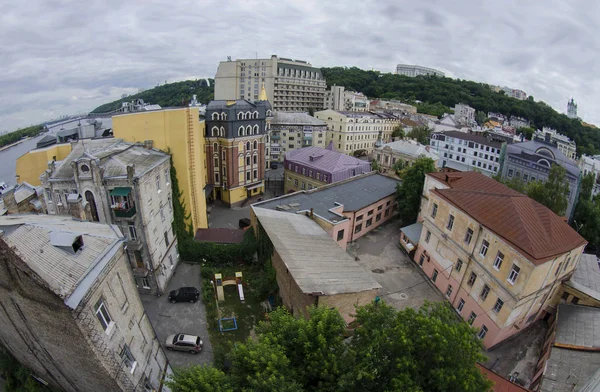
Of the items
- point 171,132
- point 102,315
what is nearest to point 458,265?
point 102,315

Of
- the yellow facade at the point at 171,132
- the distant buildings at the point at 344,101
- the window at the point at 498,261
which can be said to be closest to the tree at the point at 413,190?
the window at the point at 498,261

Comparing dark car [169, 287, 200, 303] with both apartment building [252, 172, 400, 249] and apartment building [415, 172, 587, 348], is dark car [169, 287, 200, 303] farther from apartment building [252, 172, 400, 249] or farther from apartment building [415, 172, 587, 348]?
apartment building [415, 172, 587, 348]

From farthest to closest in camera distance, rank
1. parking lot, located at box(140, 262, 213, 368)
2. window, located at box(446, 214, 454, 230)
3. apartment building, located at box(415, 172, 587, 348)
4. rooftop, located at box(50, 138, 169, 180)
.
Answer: window, located at box(446, 214, 454, 230) → rooftop, located at box(50, 138, 169, 180) → parking lot, located at box(140, 262, 213, 368) → apartment building, located at box(415, 172, 587, 348)

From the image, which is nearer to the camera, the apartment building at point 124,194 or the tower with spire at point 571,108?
the apartment building at point 124,194

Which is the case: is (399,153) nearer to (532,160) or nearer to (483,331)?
(532,160)

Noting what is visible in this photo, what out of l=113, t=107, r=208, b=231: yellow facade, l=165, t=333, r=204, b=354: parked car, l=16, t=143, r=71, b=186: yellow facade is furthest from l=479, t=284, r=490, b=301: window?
l=16, t=143, r=71, b=186: yellow facade

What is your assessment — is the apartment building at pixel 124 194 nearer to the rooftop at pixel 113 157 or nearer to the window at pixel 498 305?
the rooftop at pixel 113 157
